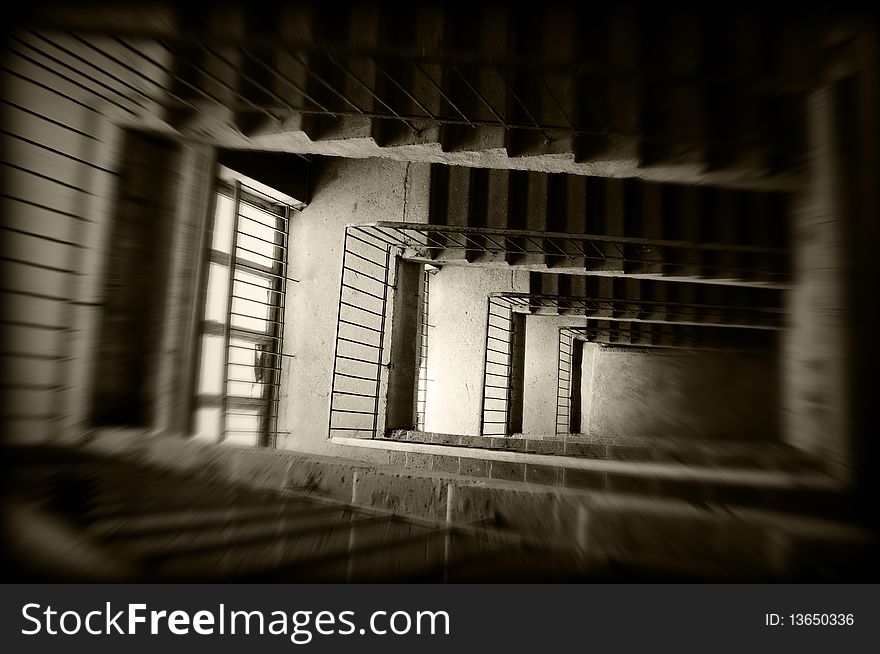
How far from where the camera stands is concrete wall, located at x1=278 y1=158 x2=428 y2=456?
196 inches

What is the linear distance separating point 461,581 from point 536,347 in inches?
338

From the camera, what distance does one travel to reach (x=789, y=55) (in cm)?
190

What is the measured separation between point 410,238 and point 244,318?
180 cm

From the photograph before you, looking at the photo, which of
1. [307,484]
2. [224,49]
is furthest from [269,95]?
[307,484]

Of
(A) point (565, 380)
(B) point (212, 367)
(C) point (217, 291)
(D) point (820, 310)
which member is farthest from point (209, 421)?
(A) point (565, 380)

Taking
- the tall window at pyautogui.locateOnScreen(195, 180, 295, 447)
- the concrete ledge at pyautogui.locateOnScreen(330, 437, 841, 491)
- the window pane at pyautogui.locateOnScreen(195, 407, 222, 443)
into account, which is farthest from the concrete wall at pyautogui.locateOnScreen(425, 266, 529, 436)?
the concrete ledge at pyautogui.locateOnScreen(330, 437, 841, 491)

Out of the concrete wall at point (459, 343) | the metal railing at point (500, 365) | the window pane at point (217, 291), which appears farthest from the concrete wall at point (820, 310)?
the metal railing at point (500, 365)

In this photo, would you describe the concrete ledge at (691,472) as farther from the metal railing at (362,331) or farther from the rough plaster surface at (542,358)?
the rough plaster surface at (542,358)

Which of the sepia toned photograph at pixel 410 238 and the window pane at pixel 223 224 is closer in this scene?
the sepia toned photograph at pixel 410 238

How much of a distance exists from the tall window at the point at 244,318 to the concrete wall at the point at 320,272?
0.50 ft

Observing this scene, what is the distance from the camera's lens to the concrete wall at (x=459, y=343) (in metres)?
7.01

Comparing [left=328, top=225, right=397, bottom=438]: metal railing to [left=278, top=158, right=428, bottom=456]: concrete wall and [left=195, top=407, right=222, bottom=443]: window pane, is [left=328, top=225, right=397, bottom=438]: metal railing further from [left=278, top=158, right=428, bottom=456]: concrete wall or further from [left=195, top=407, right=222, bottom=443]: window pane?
[left=195, top=407, right=222, bottom=443]: window pane

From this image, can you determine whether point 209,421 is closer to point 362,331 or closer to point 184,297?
point 362,331

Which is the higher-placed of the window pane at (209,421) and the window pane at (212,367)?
the window pane at (212,367)
